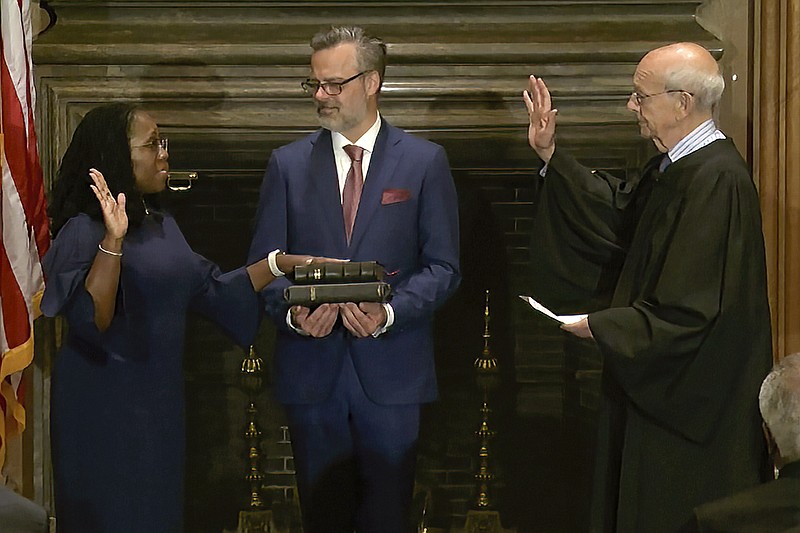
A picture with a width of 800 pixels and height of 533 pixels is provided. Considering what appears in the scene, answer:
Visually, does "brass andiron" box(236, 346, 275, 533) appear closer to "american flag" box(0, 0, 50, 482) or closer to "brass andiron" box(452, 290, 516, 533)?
"brass andiron" box(452, 290, 516, 533)

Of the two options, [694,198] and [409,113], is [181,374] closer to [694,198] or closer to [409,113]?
[409,113]

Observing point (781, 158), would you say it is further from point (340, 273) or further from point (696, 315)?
point (340, 273)

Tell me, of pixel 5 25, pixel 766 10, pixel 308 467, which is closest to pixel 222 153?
pixel 5 25

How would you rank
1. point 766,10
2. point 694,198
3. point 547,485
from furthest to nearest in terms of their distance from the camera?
point 547,485
point 766,10
point 694,198

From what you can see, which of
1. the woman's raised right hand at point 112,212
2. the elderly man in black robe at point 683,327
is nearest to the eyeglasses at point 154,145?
the woman's raised right hand at point 112,212

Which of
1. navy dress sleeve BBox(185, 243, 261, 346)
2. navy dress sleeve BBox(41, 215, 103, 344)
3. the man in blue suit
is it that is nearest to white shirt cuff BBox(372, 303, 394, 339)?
the man in blue suit

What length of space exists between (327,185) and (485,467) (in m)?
1.45

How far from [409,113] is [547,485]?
5.22 feet

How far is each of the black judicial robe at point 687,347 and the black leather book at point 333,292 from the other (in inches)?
26.2

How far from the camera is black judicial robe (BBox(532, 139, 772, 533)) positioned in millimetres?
3477

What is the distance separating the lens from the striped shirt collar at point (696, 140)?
11.8 feet

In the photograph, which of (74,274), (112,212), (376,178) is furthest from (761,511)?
(74,274)

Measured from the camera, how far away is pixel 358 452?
12.5 ft

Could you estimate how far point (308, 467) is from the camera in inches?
151
